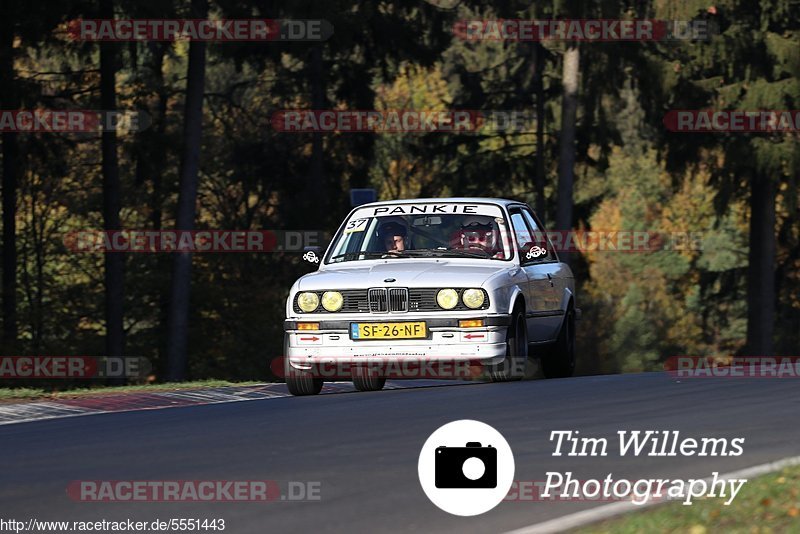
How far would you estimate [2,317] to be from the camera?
37.3m

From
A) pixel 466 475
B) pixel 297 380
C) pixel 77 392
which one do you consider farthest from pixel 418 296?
pixel 466 475

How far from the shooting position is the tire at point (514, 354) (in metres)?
14.8

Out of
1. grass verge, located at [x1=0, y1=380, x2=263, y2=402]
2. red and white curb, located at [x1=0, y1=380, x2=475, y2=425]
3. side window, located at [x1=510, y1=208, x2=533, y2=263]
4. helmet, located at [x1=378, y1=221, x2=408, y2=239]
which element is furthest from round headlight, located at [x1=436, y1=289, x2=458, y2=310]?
grass verge, located at [x1=0, y1=380, x2=263, y2=402]

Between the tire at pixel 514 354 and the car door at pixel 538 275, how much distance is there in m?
0.41

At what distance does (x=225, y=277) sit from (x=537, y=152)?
30.6ft

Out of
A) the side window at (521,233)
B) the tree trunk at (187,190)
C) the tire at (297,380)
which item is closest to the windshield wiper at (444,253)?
the side window at (521,233)

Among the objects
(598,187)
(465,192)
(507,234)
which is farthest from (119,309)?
(598,187)

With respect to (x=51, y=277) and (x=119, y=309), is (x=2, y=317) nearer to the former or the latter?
(x=119, y=309)

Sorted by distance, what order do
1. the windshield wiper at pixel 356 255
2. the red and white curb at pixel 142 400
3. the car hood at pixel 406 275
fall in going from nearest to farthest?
the red and white curb at pixel 142 400 < the car hood at pixel 406 275 < the windshield wiper at pixel 356 255

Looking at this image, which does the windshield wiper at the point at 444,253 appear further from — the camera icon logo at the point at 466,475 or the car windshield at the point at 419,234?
the camera icon logo at the point at 466,475

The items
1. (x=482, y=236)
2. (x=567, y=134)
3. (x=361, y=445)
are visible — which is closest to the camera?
(x=361, y=445)

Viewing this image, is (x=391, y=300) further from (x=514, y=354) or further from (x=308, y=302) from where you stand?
(x=514, y=354)

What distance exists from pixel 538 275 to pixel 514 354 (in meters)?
1.50

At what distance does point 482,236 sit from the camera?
1595cm
